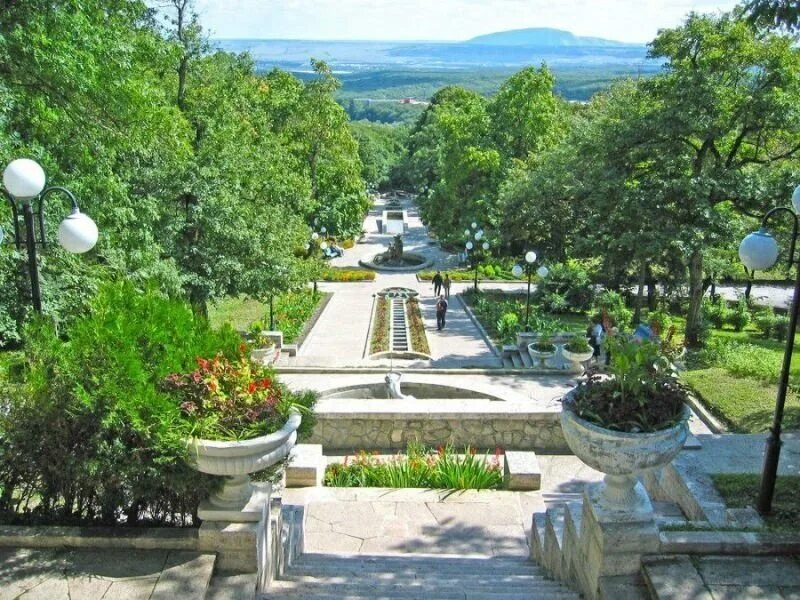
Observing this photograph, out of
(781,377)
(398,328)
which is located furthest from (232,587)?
(398,328)

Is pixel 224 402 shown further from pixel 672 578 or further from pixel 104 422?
pixel 672 578

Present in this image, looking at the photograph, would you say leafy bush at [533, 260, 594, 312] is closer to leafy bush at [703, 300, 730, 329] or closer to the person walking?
leafy bush at [703, 300, 730, 329]

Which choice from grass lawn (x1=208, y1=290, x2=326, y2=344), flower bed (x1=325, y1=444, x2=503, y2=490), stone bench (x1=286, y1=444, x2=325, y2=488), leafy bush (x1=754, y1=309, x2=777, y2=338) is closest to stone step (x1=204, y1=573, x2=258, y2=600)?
stone bench (x1=286, y1=444, x2=325, y2=488)

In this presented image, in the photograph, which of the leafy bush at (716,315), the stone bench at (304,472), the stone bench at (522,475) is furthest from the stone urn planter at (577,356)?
the leafy bush at (716,315)

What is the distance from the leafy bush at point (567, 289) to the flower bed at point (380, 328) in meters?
5.25

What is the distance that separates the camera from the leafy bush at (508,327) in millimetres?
18547

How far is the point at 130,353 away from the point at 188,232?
11.8m

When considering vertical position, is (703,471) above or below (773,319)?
above

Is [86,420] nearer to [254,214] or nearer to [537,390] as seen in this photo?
[537,390]

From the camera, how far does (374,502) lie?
721 cm

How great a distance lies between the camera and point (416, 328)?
20922 millimetres

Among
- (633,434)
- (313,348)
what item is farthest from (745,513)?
(313,348)

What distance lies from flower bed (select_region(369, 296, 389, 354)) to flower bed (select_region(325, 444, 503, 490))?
32.7 feet

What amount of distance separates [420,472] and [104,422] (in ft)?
14.7
